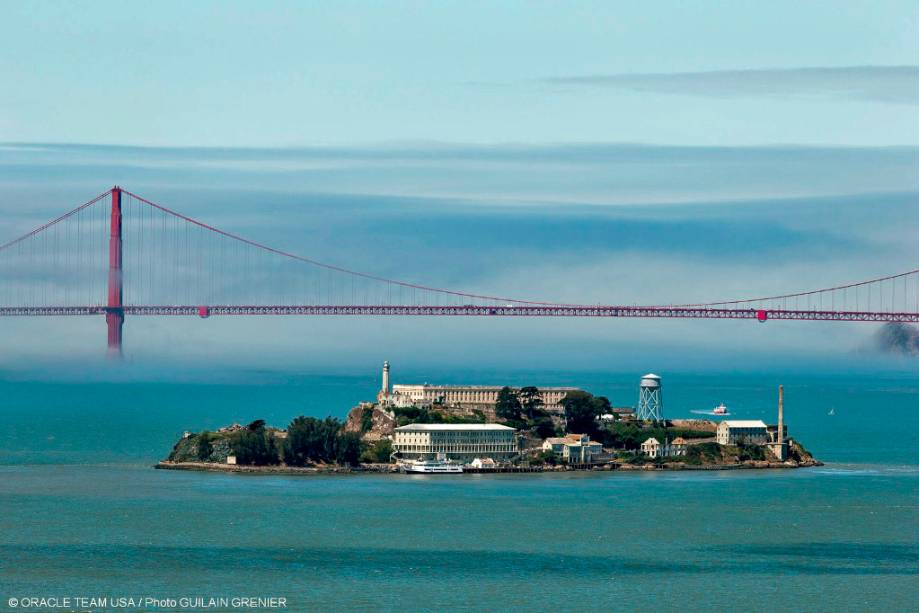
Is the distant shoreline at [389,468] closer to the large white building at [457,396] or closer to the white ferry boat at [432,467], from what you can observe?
the white ferry boat at [432,467]

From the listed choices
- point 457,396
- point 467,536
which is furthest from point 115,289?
point 467,536

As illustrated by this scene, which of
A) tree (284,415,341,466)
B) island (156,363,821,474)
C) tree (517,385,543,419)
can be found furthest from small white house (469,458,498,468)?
tree (517,385,543,419)

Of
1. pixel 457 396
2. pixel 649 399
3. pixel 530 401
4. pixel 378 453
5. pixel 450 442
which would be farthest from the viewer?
pixel 649 399

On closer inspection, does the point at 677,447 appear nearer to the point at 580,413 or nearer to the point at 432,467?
the point at 580,413

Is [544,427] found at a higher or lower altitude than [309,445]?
higher

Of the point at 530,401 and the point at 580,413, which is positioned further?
the point at 530,401

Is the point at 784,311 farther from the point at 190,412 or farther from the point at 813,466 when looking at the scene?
the point at 190,412

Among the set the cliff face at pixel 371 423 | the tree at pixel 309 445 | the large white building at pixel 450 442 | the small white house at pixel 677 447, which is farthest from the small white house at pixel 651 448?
the tree at pixel 309 445
